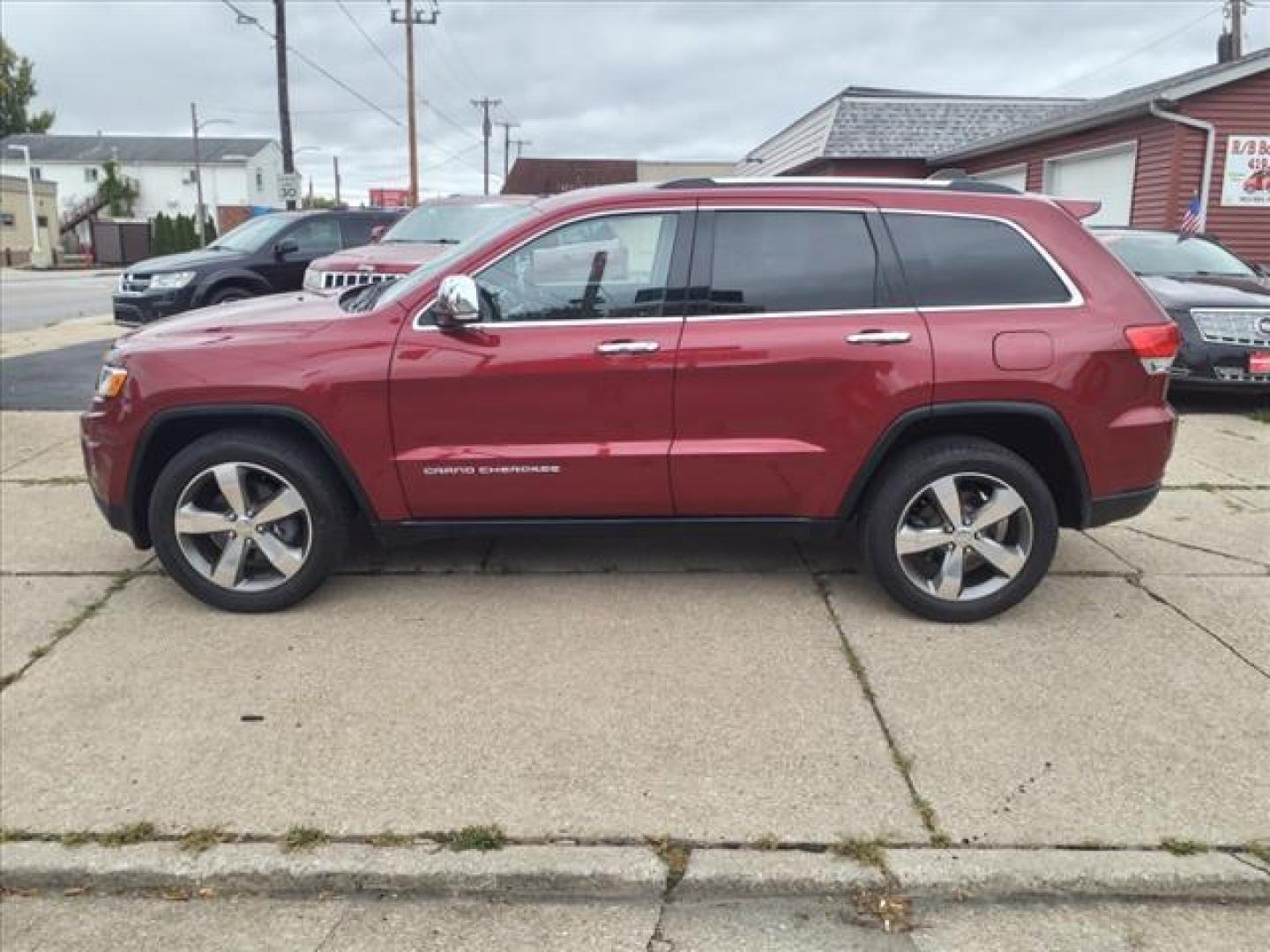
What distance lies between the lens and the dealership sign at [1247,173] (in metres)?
15.0

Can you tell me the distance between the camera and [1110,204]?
55.3 feet

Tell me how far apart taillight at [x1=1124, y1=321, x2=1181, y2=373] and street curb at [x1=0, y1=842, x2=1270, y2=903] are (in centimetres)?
208

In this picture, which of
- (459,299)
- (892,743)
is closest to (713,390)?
(459,299)

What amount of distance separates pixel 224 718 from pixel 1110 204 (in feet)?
55.3

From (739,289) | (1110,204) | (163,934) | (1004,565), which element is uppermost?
(1110,204)

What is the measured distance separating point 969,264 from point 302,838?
332cm

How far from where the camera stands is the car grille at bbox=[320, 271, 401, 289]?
8960 millimetres

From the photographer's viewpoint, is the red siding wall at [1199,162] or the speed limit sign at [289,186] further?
the speed limit sign at [289,186]

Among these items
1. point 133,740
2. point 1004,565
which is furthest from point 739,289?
point 133,740

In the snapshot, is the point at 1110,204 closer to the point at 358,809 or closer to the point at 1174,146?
the point at 1174,146

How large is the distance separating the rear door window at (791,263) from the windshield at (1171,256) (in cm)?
673

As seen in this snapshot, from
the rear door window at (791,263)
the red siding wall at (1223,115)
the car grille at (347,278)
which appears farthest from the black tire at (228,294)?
the red siding wall at (1223,115)

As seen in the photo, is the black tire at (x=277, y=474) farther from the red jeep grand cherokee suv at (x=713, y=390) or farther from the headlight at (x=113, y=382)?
the headlight at (x=113, y=382)

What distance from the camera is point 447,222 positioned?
408 inches
